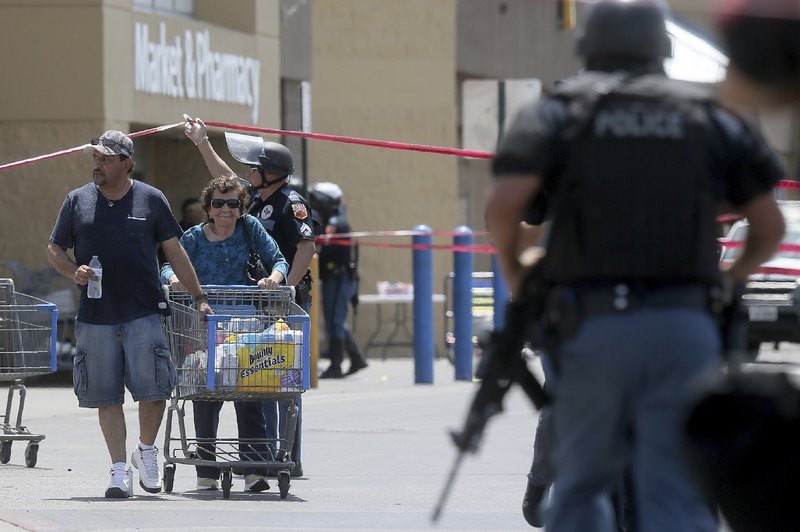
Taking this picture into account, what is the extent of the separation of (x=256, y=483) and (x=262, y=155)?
1952 mm

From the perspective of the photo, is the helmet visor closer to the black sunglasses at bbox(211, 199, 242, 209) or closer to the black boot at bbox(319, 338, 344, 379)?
the black sunglasses at bbox(211, 199, 242, 209)

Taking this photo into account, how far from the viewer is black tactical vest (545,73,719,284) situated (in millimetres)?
4934

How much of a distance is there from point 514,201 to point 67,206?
498 centimetres

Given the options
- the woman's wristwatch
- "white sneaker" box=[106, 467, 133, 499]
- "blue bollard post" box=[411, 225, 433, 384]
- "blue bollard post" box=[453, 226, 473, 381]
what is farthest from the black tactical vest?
"blue bollard post" box=[453, 226, 473, 381]

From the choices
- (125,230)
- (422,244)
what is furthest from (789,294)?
(125,230)

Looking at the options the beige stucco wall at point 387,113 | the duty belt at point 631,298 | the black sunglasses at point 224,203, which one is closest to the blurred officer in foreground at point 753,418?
the duty belt at point 631,298

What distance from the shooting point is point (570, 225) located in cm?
502

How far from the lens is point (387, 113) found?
24.2 meters

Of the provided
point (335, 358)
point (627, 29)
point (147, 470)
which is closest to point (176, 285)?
point (147, 470)

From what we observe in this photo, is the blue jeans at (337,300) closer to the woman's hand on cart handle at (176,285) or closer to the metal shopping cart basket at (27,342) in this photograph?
the metal shopping cart basket at (27,342)

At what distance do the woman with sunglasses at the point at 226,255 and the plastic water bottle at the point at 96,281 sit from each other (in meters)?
0.54

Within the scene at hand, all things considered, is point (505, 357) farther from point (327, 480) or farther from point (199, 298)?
point (327, 480)

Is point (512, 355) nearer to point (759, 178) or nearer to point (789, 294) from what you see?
point (759, 178)

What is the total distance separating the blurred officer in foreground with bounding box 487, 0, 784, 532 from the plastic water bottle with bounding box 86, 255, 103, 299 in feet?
15.2
